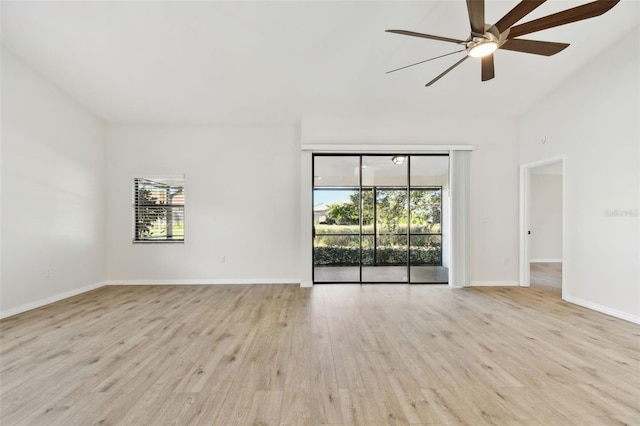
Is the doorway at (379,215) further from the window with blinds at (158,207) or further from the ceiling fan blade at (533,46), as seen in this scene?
the ceiling fan blade at (533,46)

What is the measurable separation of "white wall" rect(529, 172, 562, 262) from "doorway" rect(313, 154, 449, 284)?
4352 mm

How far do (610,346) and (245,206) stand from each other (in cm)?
533

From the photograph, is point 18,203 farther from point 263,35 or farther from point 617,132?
point 617,132

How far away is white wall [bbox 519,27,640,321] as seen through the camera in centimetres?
360

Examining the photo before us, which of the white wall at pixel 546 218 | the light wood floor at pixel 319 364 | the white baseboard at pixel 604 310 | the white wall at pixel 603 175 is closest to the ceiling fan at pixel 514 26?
the white wall at pixel 603 175

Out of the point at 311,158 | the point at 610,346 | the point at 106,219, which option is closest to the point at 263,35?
the point at 311,158

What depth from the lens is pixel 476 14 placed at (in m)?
2.25

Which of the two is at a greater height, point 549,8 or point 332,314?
point 549,8

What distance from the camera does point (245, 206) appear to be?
5.62 meters

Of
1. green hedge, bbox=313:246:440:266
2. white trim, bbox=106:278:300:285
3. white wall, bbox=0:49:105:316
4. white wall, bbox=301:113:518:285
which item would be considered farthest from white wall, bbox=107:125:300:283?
white wall, bbox=301:113:518:285

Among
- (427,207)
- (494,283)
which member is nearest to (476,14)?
(427,207)

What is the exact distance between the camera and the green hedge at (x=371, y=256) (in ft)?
18.7

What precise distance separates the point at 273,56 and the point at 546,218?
8.60 meters

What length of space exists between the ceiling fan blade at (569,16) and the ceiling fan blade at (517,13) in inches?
2.5
